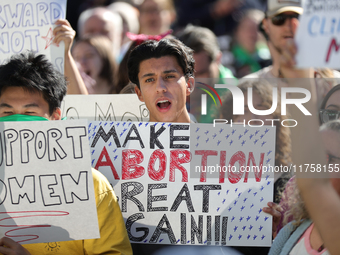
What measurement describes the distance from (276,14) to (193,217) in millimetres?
1565

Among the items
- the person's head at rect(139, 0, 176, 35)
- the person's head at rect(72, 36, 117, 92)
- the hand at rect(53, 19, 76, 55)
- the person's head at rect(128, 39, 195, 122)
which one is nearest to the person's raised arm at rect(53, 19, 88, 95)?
the hand at rect(53, 19, 76, 55)

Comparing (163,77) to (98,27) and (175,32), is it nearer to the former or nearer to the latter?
(98,27)

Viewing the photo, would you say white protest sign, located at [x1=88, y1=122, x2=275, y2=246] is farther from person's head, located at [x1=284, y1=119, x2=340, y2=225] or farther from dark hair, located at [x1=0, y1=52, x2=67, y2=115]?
dark hair, located at [x1=0, y1=52, x2=67, y2=115]

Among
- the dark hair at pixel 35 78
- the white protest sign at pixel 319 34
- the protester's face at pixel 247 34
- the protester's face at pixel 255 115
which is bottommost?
the protester's face at pixel 255 115

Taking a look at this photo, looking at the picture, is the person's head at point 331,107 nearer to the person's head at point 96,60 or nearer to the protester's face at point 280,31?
the protester's face at point 280,31

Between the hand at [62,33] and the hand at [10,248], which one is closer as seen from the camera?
the hand at [10,248]

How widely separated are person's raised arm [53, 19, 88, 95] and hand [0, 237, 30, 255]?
1.44m

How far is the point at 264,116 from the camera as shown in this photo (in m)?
2.62

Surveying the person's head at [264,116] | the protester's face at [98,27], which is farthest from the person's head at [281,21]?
the protester's face at [98,27]

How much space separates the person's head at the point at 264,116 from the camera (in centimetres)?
259

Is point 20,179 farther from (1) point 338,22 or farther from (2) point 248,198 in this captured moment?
(1) point 338,22

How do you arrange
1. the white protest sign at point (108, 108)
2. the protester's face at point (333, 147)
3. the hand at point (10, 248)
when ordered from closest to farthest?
1. the protester's face at point (333, 147)
2. the hand at point (10, 248)
3. the white protest sign at point (108, 108)

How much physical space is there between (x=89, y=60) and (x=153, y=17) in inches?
41.6

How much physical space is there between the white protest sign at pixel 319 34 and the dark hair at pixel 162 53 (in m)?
1.32
